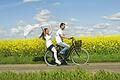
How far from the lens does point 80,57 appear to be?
17.7 meters

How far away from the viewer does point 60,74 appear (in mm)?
11688

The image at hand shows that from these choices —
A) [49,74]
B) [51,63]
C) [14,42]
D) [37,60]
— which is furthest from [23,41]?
[49,74]

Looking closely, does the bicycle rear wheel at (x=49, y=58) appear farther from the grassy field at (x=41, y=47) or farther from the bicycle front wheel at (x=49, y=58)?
the grassy field at (x=41, y=47)

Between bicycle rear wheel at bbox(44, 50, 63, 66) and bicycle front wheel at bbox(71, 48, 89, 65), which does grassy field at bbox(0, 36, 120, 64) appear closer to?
bicycle rear wheel at bbox(44, 50, 63, 66)

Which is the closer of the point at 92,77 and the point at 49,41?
the point at 92,77

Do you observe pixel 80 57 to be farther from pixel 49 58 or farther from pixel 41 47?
pixel 41 47

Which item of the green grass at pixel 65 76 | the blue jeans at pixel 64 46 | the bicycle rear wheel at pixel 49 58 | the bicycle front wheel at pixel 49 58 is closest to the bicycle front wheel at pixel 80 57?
the blue jeans at pixel 64 46

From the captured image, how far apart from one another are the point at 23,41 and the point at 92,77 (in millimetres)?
15245

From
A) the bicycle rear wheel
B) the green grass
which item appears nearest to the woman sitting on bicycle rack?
the bicycle rear wheel

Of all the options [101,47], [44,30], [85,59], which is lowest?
[101,47]

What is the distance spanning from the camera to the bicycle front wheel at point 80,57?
17.6m

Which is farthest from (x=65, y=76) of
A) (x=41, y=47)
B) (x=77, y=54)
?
(x=41, y=47)

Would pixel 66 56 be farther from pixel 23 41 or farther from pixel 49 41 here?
pixel 23 41

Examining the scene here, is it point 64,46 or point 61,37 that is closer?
point 61,37
